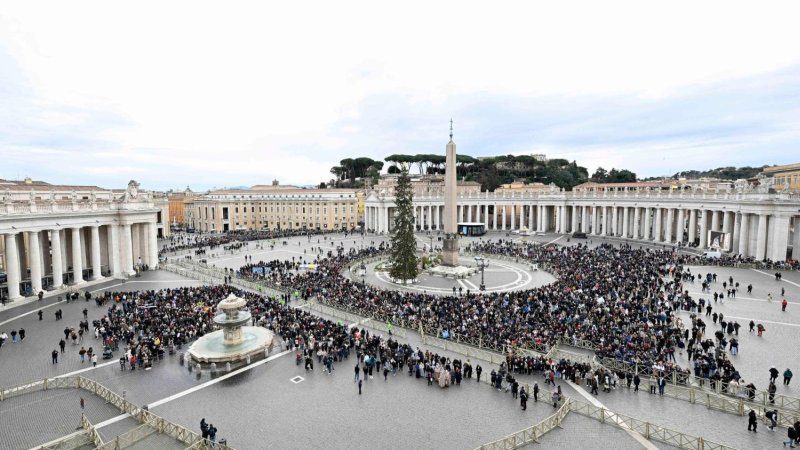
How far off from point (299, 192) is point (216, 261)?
44742 mm

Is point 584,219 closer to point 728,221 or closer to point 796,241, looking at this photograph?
point 728,221

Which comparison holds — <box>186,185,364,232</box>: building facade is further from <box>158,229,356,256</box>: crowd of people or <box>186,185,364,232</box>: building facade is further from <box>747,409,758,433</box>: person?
<box>747,409,758,433</box>: person

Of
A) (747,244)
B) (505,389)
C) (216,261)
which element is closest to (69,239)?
(216,261)

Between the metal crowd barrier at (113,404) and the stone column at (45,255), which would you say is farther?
the stone column at (45,255)

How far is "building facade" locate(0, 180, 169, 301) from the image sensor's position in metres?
29.3

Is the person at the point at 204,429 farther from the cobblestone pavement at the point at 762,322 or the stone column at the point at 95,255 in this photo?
the stone column at the point at 95,255

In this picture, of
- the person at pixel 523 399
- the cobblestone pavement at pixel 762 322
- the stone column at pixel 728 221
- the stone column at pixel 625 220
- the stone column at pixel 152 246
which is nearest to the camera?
the person at pixel 523 399

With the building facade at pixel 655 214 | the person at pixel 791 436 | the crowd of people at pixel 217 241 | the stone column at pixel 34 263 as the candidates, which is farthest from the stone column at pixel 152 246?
the person at pixel 791 436

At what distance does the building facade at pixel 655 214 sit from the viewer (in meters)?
40.3

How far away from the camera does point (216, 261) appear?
46688 mm

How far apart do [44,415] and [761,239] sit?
53724mm

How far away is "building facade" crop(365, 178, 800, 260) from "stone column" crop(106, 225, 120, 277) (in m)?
40.8

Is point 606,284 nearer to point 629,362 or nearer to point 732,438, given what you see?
point 629,362

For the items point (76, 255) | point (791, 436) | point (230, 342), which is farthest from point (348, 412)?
point (76, 255)
